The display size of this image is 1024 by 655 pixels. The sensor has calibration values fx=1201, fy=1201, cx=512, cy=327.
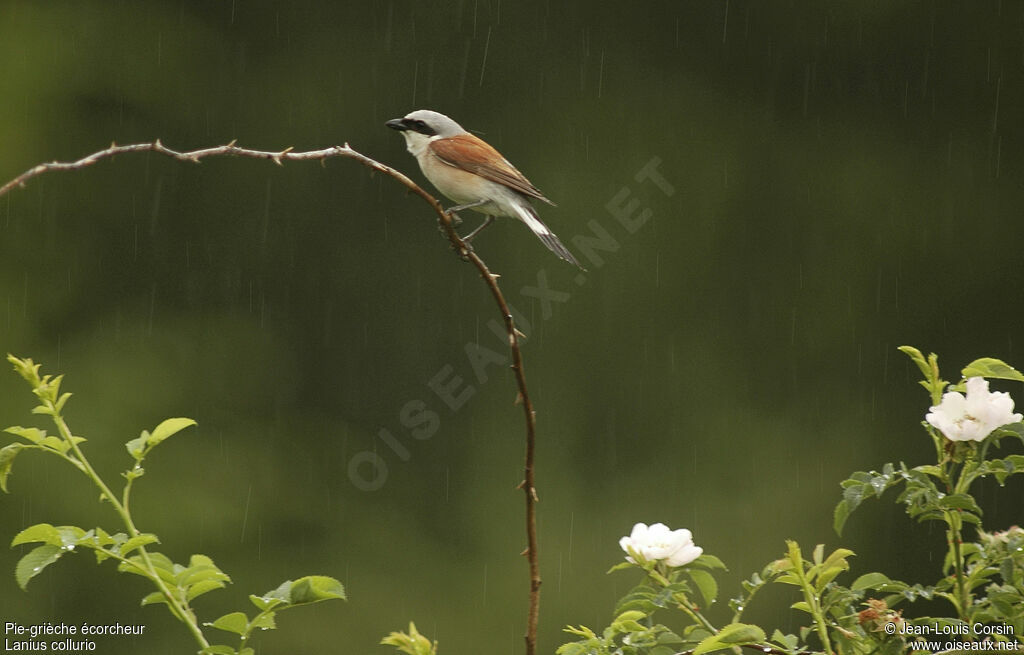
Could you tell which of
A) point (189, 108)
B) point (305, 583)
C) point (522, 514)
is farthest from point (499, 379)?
point (305, 583)

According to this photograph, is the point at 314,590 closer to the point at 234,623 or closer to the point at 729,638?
the point at 234,623

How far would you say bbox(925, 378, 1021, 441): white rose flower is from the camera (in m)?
1.26

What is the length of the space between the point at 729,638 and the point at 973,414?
373mm

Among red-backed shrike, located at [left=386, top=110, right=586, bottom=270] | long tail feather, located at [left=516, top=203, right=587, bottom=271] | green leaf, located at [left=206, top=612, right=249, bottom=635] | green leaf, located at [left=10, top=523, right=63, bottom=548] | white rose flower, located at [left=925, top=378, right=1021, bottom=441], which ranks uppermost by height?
red-backed shrike, located at [left=386, top=110, right=586, bottom=270]

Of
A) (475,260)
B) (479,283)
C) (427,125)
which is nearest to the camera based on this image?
(475,260)

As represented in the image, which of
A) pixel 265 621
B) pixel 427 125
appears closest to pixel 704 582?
pixel 265 621

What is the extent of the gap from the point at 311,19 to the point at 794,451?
4.20 metres

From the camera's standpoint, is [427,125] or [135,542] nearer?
[135,542]

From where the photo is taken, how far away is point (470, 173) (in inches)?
118

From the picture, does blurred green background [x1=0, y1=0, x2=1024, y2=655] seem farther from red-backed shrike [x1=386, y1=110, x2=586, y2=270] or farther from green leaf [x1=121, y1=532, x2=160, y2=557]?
green leaf [x1=121, y1=532, x2=160, y2=557]

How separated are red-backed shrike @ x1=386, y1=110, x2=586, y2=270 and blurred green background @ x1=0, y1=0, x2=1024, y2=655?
3901 mm

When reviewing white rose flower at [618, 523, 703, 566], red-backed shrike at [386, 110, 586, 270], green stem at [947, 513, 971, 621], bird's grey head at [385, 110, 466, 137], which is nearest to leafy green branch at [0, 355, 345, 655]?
white rose flower at [618, 523, 703, 566]

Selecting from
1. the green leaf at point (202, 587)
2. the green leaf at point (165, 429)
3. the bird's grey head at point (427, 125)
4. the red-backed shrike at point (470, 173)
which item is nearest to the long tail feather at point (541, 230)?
the red-backed shrike at point (470, 173)

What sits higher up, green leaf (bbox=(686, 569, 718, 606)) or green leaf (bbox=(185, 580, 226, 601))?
green leaf (bbox=(185, 580, 226, 601))
